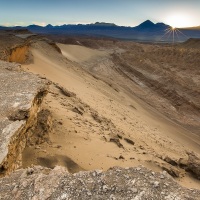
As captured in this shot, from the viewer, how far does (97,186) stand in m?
4.32

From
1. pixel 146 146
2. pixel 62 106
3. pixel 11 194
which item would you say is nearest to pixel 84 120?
pixel 62 106

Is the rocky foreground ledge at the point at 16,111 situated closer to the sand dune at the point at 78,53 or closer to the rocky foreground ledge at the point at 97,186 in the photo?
the rocky foreground ledge at the point at 97,186

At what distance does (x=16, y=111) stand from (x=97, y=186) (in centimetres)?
276

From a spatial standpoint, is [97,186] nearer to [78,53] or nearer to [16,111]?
[16,111]

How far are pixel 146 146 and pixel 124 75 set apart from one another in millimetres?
22184

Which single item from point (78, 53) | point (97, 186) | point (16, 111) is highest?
point (16, 111)

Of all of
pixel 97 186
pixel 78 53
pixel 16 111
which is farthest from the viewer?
pixel 78 53

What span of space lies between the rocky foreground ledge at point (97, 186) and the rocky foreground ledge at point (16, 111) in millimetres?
691

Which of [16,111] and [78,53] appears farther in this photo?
[78,53]

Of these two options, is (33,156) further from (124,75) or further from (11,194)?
(124,75)

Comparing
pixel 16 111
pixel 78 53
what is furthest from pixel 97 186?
pixel 78 53

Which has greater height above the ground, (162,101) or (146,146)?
(146,146)

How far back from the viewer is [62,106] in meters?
10.4

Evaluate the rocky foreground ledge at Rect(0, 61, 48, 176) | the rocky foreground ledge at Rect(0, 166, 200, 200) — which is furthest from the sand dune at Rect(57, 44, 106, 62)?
the rocky foreground ledge at Rect(0, 166, 200, 200)
